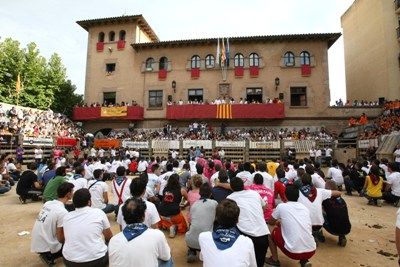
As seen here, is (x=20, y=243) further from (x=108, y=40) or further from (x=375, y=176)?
(x=108, y=40)

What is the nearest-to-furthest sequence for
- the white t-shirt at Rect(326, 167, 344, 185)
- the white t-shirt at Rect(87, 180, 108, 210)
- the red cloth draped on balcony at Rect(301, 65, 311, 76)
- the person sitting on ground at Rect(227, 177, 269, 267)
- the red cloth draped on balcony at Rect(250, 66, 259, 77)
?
the person sitting on ground at Rect(227, 177, 269, 267) → the white t-shirt at Rect(87, 180, 108, 210) → the white t-shirt at Rect(326, 167, 344, 185) → the red cloth draped on balcony at Rect(301, 65, 311, 76) → the red cloth draped on balcony at Rect(250, 66, 259, 77)

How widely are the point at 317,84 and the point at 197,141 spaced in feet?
45.5

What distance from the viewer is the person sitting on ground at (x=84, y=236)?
334cm

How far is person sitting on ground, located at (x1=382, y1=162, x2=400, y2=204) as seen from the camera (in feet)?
27.8

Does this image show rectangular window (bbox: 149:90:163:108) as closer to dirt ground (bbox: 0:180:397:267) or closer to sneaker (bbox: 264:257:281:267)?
dirt ground (bbox: 0:180:397:267)

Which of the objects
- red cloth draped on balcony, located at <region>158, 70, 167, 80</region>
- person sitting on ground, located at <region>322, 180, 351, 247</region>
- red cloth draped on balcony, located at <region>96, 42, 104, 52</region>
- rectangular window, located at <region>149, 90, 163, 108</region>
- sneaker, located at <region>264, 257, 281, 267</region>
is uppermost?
red cloth draped on balcony, located at <region>96, 42, 104, 52</region>

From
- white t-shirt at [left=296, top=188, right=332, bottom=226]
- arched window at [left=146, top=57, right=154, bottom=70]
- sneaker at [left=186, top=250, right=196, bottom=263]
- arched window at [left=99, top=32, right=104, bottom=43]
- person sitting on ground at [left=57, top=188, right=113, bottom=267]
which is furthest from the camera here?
arched window at [left=99, top=32, right=104, bottom=43]

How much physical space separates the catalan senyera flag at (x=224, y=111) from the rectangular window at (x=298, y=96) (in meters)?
6.59

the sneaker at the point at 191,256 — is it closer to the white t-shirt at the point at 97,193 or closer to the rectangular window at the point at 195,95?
the white t-shirt at the point at 97,193

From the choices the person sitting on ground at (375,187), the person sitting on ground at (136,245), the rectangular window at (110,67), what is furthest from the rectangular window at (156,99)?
the person sitting on ground at (136,245)

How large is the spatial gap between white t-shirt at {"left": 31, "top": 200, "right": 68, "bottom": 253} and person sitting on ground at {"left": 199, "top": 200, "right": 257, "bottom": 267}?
8.82ft

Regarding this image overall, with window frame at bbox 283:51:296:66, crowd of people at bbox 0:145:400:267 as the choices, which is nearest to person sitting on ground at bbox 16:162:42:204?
crowd of people at bbox 0:145:400:267

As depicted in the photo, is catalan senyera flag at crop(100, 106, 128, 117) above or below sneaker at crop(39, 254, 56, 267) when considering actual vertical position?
above

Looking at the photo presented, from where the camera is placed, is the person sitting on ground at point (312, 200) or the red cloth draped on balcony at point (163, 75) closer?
the person sitting on ground at point (312, 200)
